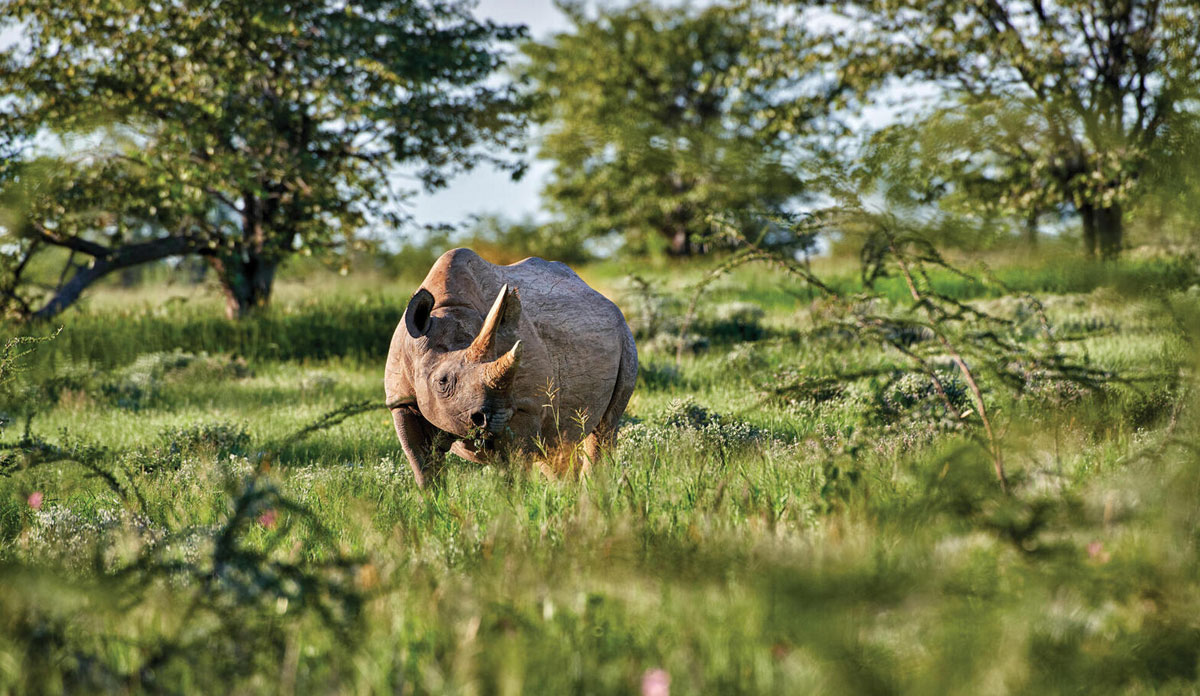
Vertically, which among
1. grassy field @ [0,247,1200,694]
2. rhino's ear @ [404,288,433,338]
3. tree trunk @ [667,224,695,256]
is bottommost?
grassy field @ [0,247,1200,694]

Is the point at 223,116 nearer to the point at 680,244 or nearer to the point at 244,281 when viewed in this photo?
the point at 244,281

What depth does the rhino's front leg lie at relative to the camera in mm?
5754

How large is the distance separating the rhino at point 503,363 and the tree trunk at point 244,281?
1347 cm

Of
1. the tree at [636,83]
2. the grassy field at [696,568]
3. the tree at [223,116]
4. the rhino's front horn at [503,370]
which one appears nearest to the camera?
the grassy field at [696,568]

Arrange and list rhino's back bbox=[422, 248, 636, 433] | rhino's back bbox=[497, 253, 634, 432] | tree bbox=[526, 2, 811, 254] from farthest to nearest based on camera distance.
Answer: tree bbox=[526, 2, 811, 254] < rhino's back bbox=[497, 253, 634, 432] < rhino's back bbox=[422, 248, 636, 433]

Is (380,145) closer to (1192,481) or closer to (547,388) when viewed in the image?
(547,388)

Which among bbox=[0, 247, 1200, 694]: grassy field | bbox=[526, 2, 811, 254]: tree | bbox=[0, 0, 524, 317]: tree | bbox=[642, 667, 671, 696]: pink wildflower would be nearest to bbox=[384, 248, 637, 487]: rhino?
bbox=[0, 247, 1200, 694]: grassy field

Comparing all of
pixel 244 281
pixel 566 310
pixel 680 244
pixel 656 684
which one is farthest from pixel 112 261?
pixel 680 244

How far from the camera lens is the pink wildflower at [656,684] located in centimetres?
221

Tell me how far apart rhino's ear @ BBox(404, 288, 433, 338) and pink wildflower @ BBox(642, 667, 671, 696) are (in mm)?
3475

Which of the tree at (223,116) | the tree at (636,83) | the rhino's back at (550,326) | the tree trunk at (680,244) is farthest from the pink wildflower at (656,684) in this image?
the tree trunk at (680,244)

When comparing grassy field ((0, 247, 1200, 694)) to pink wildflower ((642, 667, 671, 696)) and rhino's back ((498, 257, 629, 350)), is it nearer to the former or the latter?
pink wildflower ((642, 667, 671, 696))

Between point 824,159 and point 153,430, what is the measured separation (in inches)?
348

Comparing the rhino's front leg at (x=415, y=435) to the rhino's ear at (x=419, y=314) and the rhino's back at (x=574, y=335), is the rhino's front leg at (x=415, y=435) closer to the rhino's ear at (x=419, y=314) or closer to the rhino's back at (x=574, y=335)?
the rhino's ear at (x=419, y=314)
